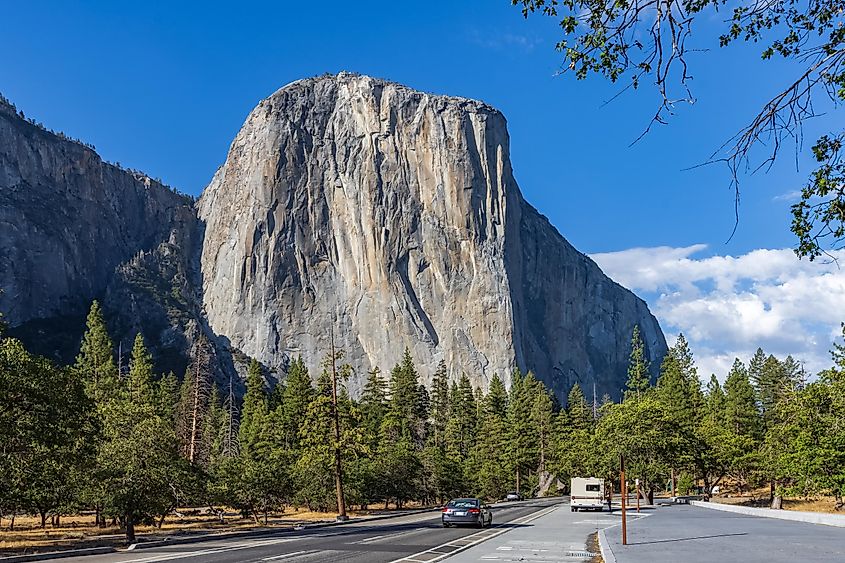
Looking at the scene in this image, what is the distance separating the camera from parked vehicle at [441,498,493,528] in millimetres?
31219

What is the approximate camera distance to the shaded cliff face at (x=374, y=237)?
454 feet

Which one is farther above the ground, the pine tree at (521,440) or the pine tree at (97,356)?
the pine tree at (97,356)

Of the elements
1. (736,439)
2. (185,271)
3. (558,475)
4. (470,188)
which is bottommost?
(558,475)

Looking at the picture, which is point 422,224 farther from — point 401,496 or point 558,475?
point 401,496

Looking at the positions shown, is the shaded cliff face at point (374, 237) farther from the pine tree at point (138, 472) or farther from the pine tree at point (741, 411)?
the pine tree at point (138, 472)

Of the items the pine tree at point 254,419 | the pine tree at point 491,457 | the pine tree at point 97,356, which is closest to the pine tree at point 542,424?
the pine tree at point 491,457

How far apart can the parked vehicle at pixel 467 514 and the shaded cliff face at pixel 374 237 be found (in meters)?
101

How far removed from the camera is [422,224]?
144m

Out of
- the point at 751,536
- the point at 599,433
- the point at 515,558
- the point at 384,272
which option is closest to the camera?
the point at 515,558

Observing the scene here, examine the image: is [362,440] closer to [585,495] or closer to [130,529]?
[585,495]

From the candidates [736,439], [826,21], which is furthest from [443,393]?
[826,21]

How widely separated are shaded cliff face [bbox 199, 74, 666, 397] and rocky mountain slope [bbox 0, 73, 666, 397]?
294mm

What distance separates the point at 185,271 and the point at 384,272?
171 ft

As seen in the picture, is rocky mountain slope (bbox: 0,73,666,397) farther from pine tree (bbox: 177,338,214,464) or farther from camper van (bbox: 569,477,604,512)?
camper van (bbox: 569,477,604,512)
